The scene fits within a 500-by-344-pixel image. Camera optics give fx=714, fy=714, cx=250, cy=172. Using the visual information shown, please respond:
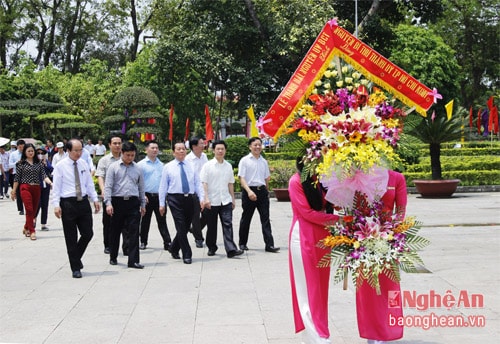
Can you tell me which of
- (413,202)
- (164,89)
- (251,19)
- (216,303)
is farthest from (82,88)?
(216,303)

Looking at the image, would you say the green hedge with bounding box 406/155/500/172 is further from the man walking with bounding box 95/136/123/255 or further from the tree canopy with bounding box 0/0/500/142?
the man walking with bounding box 95/136/123/255

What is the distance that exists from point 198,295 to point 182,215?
2.41 metres

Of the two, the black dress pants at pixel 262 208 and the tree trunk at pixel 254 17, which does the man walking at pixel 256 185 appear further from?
the tree trunk at pixel 254 17

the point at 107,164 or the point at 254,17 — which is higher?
the point at 254,17

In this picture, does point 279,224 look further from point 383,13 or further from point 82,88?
point 82,88

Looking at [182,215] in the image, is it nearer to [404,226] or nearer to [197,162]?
[197,162]

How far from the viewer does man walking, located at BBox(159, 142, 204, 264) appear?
9734 millimetres

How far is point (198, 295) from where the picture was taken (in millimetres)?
7543

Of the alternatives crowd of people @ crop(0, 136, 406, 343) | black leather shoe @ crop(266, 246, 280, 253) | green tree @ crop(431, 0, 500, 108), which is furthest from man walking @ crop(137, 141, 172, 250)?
green tree @ crop(431, 0, 500, 108)

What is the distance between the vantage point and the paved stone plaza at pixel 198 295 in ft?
19.6

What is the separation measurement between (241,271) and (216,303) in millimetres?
1851

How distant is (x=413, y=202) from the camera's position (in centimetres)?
1827

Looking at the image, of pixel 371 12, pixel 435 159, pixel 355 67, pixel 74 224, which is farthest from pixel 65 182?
pixel 371 12

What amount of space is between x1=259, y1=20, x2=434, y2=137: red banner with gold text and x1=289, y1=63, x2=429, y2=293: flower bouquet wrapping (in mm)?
200
